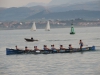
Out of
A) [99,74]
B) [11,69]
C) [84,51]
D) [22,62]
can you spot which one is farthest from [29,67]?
[84,51]

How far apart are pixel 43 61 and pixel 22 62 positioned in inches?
121

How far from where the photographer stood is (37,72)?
183 feet

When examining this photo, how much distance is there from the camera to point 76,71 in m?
55.5

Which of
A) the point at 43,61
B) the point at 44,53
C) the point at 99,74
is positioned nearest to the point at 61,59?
the point at 43,61

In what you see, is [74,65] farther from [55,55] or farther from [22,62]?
[55,55]

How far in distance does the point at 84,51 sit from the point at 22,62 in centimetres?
1532

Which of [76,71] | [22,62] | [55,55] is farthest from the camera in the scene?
[55,55]

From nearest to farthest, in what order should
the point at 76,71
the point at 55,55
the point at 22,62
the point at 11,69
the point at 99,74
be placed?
the point at 99,74
the point at 76,71
the point at 11,69
the point at 22,62
the point at 55,55

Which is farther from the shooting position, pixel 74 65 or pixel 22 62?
pixel 22 62

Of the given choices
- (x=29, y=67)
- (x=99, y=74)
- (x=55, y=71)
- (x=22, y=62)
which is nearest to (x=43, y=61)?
(x=22, y=62)

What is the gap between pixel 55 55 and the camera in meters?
76.1

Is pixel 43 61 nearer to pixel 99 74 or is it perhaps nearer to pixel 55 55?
pixel 55 55

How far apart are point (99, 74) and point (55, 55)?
24.7m

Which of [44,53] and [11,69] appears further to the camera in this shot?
[44,53]
